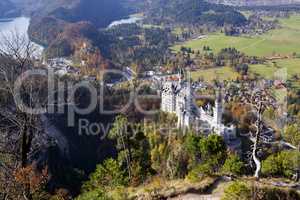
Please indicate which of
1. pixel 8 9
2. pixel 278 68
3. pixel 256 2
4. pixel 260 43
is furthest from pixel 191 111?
pixel 256 2

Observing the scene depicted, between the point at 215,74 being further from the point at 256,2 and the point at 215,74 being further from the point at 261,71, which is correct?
the point at 256,2

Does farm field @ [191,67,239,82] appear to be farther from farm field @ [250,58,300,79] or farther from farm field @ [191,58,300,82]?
farm field @ [250,58,300,79]

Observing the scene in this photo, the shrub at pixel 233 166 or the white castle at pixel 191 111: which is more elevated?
the shrub at pixel 233 166

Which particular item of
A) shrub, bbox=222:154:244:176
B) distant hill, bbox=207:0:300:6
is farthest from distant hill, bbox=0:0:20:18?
shrub, bbox=222:154:244:176

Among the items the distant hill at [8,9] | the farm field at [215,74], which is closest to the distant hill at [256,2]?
the distant hill at [8,9]

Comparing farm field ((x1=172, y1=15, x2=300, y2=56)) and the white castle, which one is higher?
farm field ((x1=172, y1=15, x2=300, y2=56))

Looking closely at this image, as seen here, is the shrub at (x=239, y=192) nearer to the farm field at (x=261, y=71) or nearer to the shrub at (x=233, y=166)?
the shrub at (x=233, y=166)
